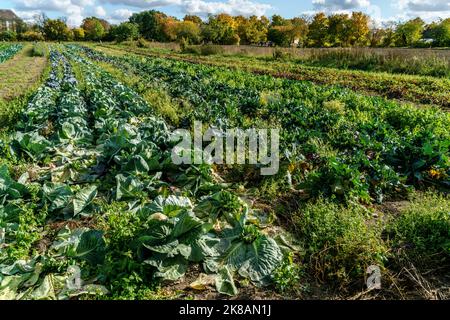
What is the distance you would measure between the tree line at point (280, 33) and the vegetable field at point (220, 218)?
30457 mm

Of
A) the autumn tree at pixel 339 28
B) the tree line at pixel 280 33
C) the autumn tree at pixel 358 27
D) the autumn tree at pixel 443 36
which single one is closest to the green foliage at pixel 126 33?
the tree line at pixel 280 33

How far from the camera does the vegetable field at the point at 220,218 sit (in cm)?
289

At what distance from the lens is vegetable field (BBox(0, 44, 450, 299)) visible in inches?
114

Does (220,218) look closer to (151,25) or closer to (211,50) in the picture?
(211,50)

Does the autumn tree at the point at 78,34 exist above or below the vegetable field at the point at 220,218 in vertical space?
above

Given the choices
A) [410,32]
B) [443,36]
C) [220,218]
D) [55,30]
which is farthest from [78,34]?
[220,218]

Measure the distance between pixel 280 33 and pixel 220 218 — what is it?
53.6 metres

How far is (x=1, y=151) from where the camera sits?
516 cm

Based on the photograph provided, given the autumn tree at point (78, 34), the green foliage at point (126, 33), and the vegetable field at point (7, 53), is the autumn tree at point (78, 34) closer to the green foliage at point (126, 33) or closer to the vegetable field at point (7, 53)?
the green foliage at point (126, 33)

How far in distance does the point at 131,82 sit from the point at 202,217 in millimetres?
9711

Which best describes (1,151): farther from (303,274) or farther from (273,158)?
(303,274)

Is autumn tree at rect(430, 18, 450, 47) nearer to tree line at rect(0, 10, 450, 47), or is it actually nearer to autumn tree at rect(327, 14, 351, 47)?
tree line at rect(0, 10, 450, 47)

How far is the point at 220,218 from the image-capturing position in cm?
376

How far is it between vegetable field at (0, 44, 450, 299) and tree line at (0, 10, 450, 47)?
30457 mm
